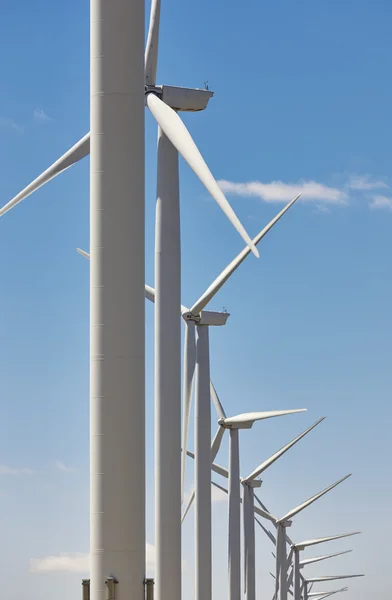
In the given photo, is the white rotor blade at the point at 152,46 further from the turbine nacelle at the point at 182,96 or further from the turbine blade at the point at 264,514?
the turbine blade at the point at 264,514

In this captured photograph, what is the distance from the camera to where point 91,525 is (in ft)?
90.1

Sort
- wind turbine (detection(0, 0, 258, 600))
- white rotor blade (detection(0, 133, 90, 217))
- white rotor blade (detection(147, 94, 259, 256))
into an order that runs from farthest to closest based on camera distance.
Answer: white rotor blade (detection(0, 133, 90, 217)) < white rotor blade (detection(147, 94, 259, 256)) < wind turbine (detection(0, 0, 258, 600))

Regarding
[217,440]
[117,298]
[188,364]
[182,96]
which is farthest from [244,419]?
[117,298]

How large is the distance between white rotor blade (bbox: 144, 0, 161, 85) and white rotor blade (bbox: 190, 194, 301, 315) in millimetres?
7385

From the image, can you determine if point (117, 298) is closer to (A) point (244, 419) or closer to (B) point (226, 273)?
(B) point (226, 273)

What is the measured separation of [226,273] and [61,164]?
20428 millimetres

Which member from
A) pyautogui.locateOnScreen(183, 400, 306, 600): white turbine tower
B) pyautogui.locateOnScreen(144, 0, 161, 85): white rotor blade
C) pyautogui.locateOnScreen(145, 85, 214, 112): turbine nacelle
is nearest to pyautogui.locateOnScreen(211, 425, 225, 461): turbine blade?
pyautogui.locateOnScreen(183, 400, 306, 600): white turbine tower

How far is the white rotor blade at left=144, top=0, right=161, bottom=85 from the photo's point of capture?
156ft

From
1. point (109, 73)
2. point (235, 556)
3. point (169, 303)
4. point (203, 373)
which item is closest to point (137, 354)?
point (109, 73)

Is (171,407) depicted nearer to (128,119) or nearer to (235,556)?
(128,119)

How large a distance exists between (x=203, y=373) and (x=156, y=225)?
22.8 metres

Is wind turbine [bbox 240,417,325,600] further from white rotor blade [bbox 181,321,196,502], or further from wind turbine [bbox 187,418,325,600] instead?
white rotor blade [bbox 181,321,196,502]

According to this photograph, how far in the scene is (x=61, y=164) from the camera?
137 feet

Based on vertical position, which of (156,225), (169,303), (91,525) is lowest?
(91,525)
